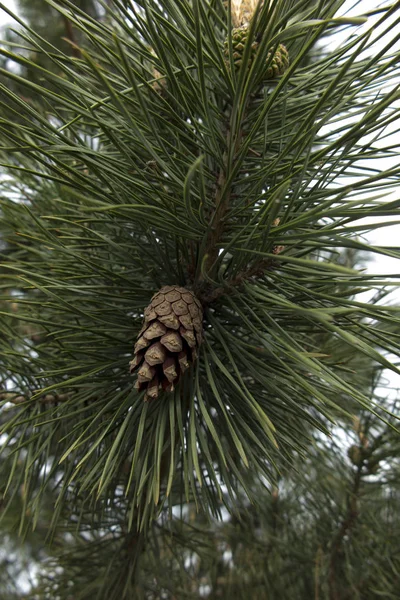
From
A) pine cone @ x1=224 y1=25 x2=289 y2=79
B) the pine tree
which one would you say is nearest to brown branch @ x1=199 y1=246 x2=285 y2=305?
the pine tree

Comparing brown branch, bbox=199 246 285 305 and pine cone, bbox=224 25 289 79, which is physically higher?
pine cone, bbox=224 25 289 79

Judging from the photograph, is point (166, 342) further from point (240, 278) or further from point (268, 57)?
point (268, 57)

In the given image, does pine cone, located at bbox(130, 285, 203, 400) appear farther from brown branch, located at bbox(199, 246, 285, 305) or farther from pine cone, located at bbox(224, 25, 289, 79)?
pine cone, located at bbox(224, 25, 289, 79)

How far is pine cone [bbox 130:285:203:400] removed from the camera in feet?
1.46

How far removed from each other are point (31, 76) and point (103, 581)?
0.99 meters

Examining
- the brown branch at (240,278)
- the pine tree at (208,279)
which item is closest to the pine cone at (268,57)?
the pine tree at (208,279)

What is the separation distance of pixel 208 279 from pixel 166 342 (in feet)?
0.22

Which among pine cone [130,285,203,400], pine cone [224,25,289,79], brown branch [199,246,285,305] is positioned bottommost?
pine cone [130,285,203,400]

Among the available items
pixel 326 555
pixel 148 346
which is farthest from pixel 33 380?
pixel 326 555

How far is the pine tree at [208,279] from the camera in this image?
1.33 ft

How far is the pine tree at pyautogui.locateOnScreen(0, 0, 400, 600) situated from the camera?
1.33 ft

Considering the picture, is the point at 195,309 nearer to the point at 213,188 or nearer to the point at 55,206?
the point at 213,188

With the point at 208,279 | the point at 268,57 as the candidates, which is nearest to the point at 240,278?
the point at 208,279

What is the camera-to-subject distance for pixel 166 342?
0.45 m
